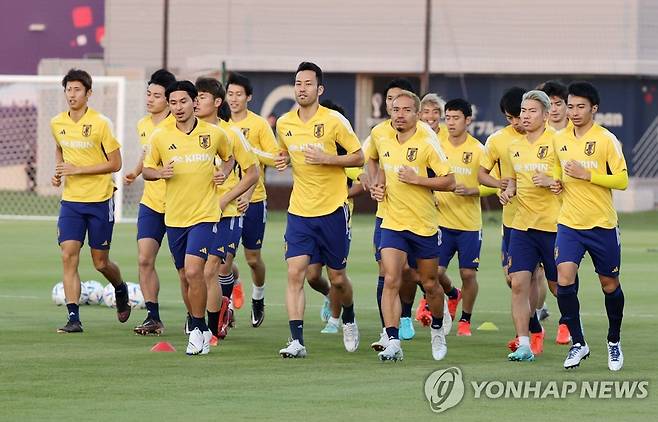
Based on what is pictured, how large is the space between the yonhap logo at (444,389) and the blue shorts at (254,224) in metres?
4.22

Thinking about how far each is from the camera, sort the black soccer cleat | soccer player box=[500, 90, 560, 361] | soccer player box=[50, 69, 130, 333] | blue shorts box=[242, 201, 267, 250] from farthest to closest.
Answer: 1. blue shorts box=[242, 201, 267, 250]
2. the black soccer cleat
3. soccer player box=[50, 69, 130, 333]
4. soccer player box=[500, 90, 560, 361]

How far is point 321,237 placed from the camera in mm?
14125

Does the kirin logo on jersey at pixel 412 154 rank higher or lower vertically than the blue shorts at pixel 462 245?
higher

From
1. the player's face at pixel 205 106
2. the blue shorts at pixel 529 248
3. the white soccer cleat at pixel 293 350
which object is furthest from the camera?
the player's face at pixel 205 106

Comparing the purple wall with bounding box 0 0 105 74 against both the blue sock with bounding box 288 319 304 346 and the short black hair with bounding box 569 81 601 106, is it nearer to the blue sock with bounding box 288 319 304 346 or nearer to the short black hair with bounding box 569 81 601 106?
the blue sock with bounding box 288 319 304 346

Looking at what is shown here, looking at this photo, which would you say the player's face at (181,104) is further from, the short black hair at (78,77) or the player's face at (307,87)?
the short black hair at (78,77)

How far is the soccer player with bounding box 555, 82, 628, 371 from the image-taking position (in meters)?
12.9

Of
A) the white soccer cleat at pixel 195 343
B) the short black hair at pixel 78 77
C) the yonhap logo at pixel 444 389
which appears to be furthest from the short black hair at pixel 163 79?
the yonhap logo at pixel 444 389

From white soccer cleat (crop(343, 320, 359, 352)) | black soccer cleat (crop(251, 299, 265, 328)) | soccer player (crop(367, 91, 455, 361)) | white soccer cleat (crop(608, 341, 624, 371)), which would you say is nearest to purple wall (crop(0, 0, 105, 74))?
black soccer cleat (crop(251, 299, 265, 328))

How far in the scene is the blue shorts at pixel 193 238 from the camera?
45.4 feet

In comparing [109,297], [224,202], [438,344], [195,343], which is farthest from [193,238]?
[109,297]

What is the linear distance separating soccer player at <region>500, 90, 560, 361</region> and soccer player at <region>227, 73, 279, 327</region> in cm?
248

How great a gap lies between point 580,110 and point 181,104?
132 inches

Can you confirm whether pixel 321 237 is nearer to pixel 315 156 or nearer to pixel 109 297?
pixel 315 156
